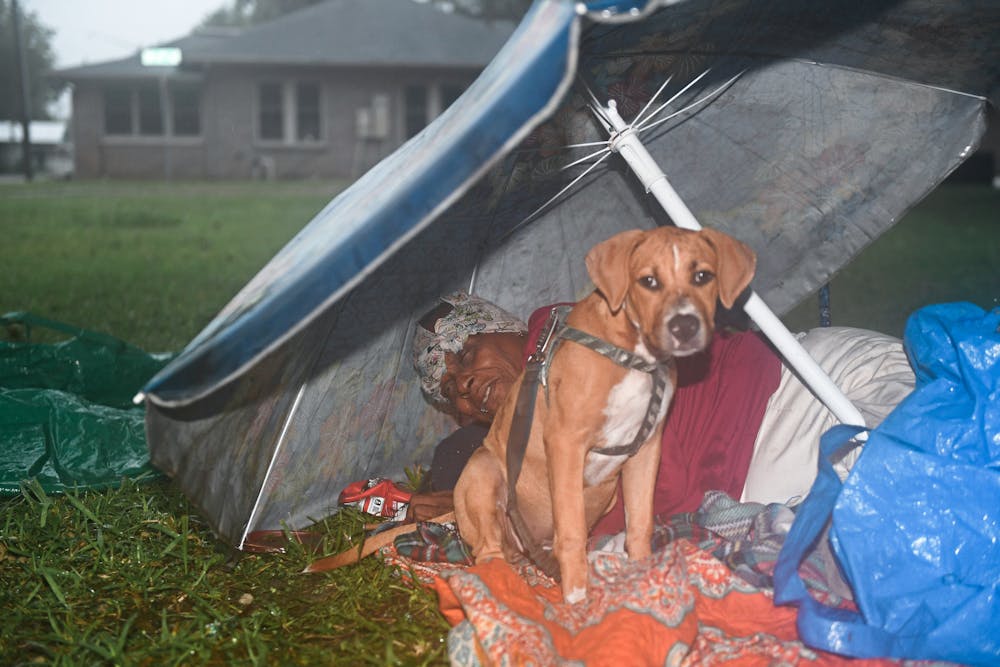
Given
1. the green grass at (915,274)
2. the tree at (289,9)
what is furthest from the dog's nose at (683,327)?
the tree at (289,9)

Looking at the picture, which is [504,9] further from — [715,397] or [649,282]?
[649,282]

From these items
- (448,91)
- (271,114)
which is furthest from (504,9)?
(271,114)

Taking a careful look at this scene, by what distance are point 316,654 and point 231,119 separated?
29.3 metres

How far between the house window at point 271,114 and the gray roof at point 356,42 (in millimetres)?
1242

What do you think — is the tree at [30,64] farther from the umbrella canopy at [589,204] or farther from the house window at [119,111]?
the umbrella canopy at [589,204]

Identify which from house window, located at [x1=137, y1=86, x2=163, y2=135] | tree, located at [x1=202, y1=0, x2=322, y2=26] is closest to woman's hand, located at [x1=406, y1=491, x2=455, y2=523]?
house window, located at [x1=137, y1=86, x2=163, y2=135]

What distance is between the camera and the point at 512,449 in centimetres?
336

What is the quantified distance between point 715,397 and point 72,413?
297 cm

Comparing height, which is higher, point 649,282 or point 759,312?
point 649,282

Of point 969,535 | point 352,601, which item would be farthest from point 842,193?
point 352,601

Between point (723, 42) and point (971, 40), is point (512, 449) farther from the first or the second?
point (971, 40)

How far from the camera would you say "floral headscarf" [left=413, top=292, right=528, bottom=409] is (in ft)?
13.7

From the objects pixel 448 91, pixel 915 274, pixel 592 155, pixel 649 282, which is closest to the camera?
pixel 649 282

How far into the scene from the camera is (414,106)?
3027cm
